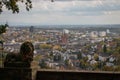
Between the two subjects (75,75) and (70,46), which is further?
(70,46)

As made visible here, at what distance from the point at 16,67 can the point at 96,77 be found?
95.8 inches

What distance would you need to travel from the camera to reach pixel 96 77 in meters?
11.2

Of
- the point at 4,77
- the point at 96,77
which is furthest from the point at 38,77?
the point at 96,77

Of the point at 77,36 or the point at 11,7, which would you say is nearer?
the point at 11,7

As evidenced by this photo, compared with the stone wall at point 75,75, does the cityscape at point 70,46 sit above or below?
below

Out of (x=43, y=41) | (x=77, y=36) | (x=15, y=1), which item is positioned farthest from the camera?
(x=77, y=36)

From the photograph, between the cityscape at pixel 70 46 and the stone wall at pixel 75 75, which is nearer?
the stone wall at pixel 75 75

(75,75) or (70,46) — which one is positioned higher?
(75,75)

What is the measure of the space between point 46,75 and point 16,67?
3.33ft

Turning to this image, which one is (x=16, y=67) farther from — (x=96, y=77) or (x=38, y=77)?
(x=96, y=77)

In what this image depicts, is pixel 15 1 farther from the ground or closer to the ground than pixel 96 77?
farther from the ground

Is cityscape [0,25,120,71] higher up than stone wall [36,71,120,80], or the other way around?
stone wall [36,71,120,80]

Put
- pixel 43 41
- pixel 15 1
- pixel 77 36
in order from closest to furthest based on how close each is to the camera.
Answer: pixel 15 1
pixel 43 41
pixel 77 36

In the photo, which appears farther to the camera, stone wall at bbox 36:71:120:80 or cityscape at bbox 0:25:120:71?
cityscape at bbox 0:25:120:71
